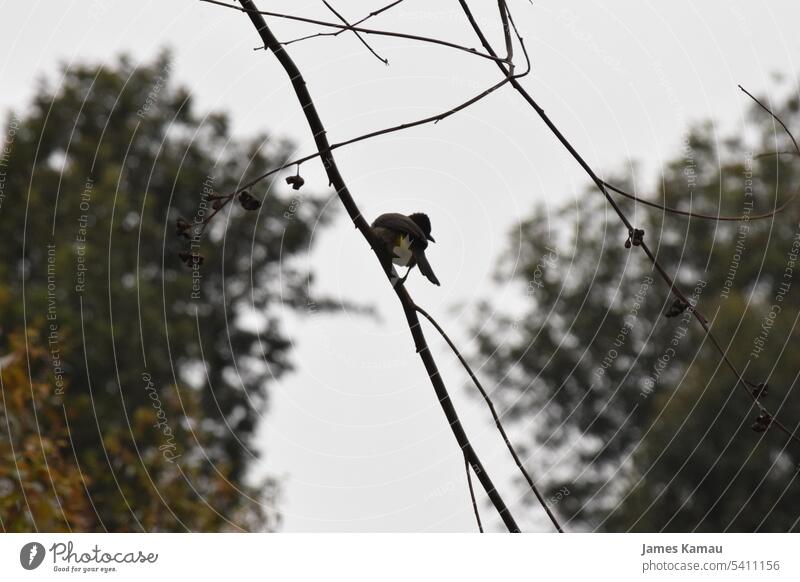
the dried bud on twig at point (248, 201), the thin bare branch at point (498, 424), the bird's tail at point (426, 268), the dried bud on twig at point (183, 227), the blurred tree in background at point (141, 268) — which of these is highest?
the blurred tree in background at point (141, 268)

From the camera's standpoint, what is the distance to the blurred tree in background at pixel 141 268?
1212cm

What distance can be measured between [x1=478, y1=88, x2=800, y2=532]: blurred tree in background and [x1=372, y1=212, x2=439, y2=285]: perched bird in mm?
12850

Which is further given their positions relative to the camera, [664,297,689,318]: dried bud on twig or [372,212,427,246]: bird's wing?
[372,212,427,246]: bird's wing

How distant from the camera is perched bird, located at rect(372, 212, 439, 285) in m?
2.89

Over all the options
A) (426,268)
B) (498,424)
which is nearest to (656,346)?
(426,268)

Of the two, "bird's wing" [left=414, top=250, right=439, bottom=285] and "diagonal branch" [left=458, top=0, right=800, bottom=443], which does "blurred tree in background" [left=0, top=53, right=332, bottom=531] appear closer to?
"bird's wing" [left=414, top=250, right=439, bottom=285]

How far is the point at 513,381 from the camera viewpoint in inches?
836

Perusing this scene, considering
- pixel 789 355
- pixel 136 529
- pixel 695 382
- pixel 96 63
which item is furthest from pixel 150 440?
pixel 789 355

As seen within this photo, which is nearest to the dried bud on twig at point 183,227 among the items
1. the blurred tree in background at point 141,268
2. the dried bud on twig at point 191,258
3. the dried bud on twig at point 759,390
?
the dried bud on twig at point 191,258

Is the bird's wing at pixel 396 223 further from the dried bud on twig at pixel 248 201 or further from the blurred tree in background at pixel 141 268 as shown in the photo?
the blurred tree in background at pixel 141 268

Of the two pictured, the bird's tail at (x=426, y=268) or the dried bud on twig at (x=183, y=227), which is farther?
the bird's tail at (x=426, y=268)
